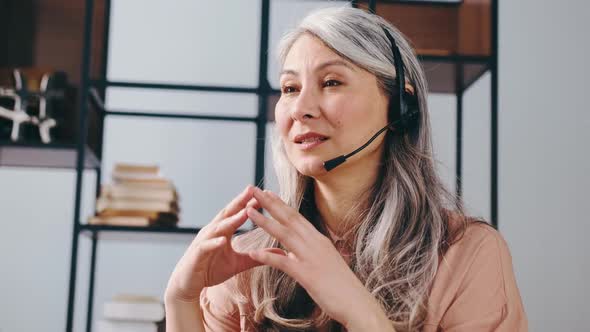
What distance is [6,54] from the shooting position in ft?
8.82

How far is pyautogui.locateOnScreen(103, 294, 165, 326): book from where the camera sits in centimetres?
205

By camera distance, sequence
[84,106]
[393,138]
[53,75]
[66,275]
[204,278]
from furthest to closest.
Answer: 1. [66,275]
2. [53,75]
3. [84,106]
4. [393,138]
5. [204,278]

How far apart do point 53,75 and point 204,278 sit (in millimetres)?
1471

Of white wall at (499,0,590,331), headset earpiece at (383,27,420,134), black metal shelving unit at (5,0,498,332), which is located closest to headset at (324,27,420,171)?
headset earpiece at (383,27,420,134)

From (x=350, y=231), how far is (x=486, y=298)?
0.28 meters

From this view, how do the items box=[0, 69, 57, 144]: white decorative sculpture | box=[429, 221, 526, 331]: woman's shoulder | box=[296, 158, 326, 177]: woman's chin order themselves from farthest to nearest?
box=[0, 69, 57, 144]: white decorative sculpture
box=[296, 158, 326, 177]: woman's chin
box=[429, 221, 526, 331]: woman's shoulder

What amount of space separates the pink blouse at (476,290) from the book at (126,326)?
3.76 feet

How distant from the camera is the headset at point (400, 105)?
4.07 ft

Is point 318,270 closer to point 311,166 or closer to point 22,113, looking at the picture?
point 311,166

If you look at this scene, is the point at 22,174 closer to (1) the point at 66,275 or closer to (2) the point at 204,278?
(1) the point at 66,275

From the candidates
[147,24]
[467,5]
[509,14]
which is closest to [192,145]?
[147,24]

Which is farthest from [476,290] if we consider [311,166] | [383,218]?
[311,166]

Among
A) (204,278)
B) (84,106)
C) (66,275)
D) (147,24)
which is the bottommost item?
(66,275)

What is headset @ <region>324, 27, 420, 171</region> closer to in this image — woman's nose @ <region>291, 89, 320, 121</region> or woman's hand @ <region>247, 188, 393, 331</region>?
woman's nose @ <region>291, 89, 320, 121</region>
